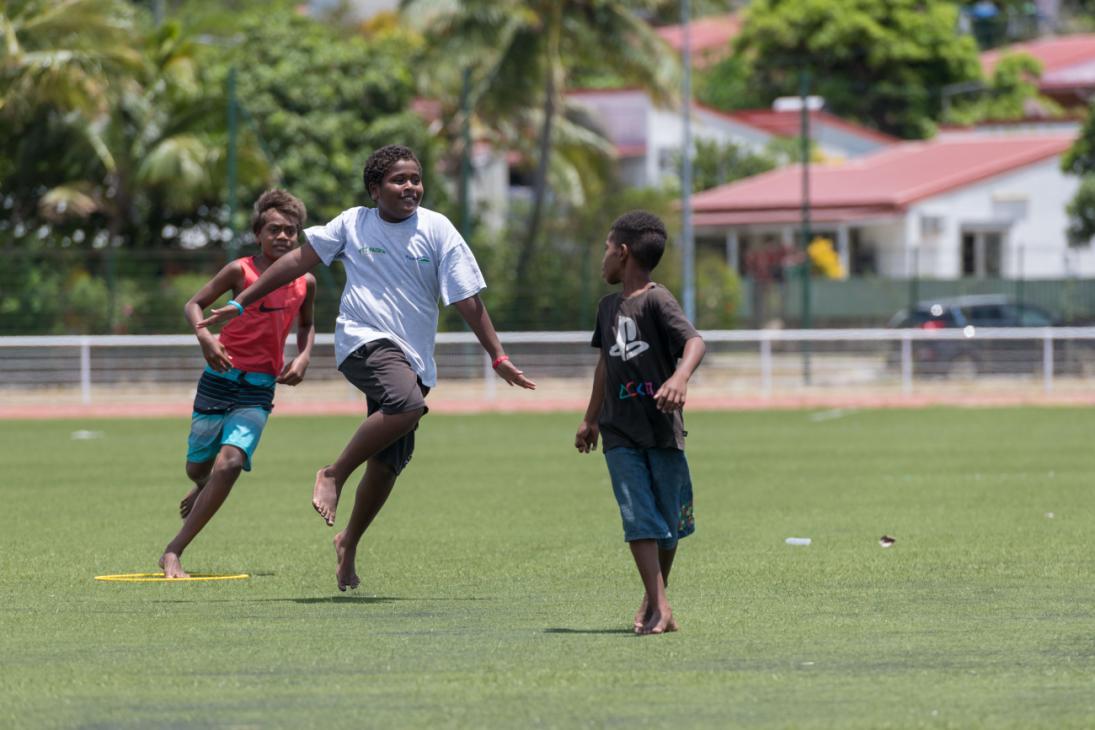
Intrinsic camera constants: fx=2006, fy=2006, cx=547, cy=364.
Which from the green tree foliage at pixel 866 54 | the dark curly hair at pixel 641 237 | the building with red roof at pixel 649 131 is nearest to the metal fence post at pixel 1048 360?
the dark curly hair at pixel 641 237

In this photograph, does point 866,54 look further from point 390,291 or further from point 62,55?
point 390,291

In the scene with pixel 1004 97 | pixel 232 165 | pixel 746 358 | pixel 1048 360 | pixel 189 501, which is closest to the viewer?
pixel 189 501

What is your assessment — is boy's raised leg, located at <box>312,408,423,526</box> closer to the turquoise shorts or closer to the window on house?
the turquoise shorts

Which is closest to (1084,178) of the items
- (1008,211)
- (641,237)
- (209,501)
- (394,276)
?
(1008,211)

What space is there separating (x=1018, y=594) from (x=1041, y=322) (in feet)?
92.3

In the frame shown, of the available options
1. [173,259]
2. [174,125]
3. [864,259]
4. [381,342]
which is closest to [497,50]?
[174,125]

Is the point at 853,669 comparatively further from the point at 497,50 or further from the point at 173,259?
the point at 497,50

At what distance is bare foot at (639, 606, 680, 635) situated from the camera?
24.3 ft

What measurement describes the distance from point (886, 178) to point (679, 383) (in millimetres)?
46527

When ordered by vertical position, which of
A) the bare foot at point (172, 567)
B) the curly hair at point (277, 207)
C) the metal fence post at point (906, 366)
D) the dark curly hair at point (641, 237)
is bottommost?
the metal fence post at point (906, 366)

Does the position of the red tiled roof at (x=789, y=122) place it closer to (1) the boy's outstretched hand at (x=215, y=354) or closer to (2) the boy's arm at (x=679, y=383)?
(1) the boy's outstretched hand at (x=215, y=354)

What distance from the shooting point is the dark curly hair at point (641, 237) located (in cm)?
767

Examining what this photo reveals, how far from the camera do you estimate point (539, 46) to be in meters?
39.2

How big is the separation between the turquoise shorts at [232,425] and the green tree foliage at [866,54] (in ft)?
192
